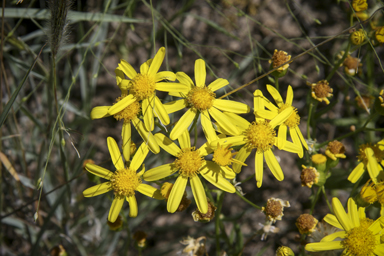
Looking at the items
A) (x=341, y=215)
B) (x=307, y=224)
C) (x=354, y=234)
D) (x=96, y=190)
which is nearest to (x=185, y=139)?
(x=96, y=190)

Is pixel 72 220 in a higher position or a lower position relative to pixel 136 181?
higher

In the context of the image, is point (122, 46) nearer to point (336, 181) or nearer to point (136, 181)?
point (136, 181)

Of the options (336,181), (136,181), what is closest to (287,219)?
(336,181)

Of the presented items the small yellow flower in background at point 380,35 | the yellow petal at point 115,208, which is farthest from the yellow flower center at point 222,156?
the small yellow flower in background at point 380,35

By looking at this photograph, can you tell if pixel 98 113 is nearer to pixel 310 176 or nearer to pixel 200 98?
pixel 200 98

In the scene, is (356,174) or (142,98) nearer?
(142,98)

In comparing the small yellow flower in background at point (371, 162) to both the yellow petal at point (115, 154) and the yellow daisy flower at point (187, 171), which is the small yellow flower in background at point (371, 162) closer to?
the yellow daisy flower at point (187, 171)

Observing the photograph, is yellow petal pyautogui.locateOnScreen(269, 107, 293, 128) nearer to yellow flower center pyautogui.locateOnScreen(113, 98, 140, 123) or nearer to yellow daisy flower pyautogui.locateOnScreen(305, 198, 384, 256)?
yellow daisy flower pyautogui.locateOnScreen(305, 198, 384, 256)
